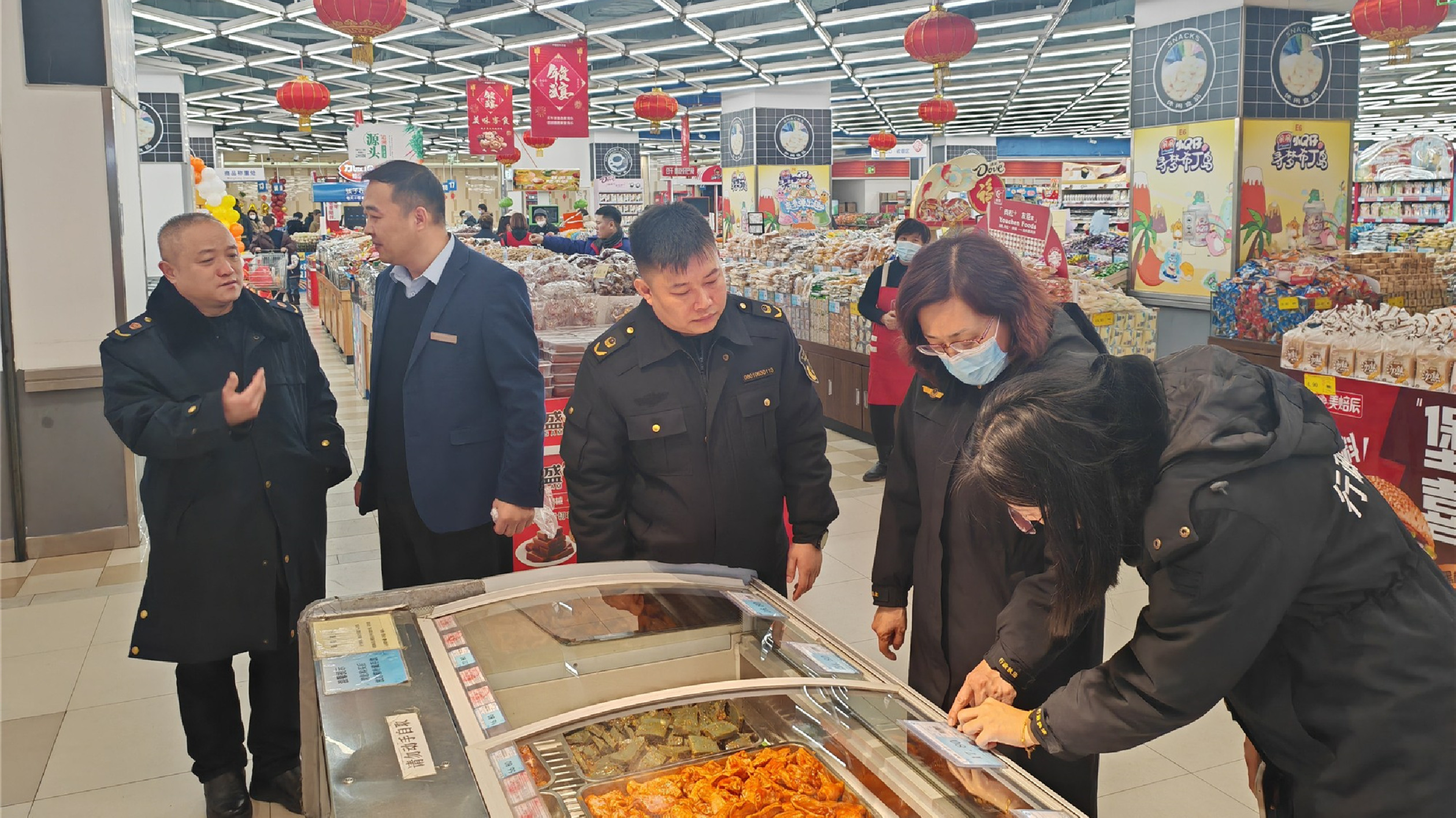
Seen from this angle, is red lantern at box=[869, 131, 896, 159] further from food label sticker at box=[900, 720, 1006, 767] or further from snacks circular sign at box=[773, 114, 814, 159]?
food label sticker at box=[900, 720, 1006, 767]

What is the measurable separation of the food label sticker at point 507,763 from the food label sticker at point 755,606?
0.66m

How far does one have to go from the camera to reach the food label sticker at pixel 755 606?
80.9 inches

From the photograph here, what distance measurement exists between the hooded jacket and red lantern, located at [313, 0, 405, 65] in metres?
6.83

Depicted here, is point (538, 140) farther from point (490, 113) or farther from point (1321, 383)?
point (1321, 383)

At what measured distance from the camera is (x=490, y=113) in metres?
14.0

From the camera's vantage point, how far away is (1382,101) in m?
21.2

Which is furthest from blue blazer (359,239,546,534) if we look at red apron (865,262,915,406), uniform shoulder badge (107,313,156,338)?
red apron (865,262,915,406)

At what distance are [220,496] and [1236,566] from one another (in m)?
2.53

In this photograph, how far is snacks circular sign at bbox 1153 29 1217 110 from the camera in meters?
8.88

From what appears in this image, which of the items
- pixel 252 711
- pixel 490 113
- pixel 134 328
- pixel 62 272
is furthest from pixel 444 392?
pixel 490 113

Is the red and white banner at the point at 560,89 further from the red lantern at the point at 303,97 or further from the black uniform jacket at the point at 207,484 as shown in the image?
the black uniform jacket at the point at 207,484

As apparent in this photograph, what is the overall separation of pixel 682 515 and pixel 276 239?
67.4 ft

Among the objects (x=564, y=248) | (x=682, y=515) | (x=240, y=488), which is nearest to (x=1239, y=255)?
(x=564, y=248)

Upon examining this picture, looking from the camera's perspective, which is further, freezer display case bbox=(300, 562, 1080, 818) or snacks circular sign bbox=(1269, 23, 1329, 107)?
snacks circular sign bbox=(1269, 23, 1329, 107)
